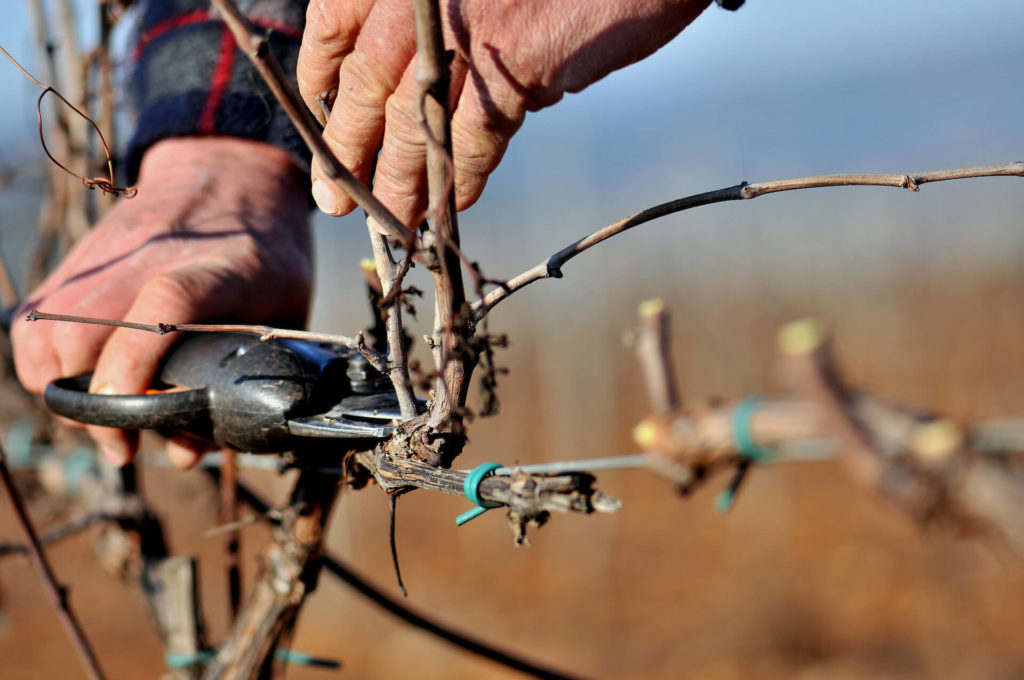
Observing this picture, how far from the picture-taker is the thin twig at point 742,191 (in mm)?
654

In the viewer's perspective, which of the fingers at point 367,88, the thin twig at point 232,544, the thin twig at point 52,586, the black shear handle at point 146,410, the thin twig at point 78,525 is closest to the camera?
the fingers at point 367,88

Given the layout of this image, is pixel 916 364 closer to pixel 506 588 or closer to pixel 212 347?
pixel 506 588

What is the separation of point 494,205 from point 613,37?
1364 centimetres

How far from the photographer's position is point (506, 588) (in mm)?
6836

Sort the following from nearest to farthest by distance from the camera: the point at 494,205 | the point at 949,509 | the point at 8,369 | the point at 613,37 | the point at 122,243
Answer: the point at 949,509 < the point at 613,37 < the point at 122,243 < the point at 8,369 < the point at 494,205

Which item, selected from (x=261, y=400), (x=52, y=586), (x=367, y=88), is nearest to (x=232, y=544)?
(x=52, y=586)

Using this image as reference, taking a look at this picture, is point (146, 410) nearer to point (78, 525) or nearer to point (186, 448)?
point (186, 448)

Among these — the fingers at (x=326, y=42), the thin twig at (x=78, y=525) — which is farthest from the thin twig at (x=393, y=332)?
the thin twig at (x=78, y=525)

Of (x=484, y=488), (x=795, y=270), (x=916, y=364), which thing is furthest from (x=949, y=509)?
(x=795, y=270)

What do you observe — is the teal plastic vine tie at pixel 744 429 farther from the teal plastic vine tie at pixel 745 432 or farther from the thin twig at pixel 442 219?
the thin twig at pixel 442 219

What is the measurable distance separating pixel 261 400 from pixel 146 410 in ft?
0.48

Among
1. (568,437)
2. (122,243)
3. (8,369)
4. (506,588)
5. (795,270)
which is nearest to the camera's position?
(122,243)

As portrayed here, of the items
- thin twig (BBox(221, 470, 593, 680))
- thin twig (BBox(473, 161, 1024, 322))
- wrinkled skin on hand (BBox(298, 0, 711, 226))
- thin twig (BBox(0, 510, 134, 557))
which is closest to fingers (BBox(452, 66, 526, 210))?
wrinkled skin on hand (BBox(298, 0, 711, 226))

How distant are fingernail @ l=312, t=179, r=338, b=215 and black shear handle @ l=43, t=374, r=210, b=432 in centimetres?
24
